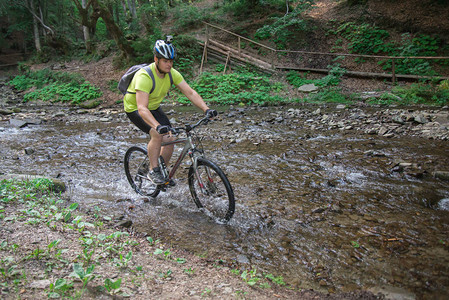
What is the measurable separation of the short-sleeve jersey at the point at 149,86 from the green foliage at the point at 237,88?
10.0 meters

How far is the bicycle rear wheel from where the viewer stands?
16.4 ft

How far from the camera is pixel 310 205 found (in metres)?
4.42

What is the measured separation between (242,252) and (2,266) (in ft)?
7.61

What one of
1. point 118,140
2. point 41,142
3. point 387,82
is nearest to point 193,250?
point 118,140

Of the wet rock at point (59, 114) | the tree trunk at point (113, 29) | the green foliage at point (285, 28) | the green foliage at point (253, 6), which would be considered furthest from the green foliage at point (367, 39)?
the wet rock at point (59, 114)

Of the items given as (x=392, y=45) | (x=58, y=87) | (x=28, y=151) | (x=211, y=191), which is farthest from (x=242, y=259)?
(x=58, y=87)

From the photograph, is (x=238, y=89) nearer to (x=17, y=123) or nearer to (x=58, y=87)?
(x=17, y=123)

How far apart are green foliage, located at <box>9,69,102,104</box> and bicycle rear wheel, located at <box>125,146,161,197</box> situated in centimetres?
1314

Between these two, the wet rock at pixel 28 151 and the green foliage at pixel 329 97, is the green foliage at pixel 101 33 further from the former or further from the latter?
the wet rock at pixel 28 151

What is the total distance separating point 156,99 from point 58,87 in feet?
56.2

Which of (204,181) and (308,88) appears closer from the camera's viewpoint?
(204,181)

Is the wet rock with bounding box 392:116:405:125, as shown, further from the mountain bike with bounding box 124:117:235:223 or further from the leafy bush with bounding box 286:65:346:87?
the mountain bike with bounding box 124:117:235:223

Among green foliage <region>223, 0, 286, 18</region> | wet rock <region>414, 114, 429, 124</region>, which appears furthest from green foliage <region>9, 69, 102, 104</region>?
wet rock <region>414, 114, 429, 124</region>

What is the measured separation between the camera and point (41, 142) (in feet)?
29.3
